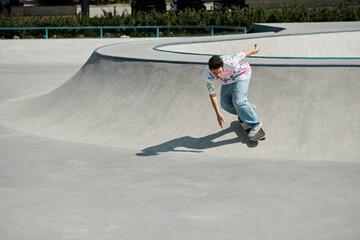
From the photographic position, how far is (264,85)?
9.60 meters

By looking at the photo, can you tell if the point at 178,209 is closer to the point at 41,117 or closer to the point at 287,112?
the point at 287,112

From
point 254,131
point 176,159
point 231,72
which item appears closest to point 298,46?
point 254,131

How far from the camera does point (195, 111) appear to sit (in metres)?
9.90

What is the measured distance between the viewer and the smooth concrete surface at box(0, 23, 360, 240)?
6.05 metres

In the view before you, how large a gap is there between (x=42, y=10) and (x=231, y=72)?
2465 cm

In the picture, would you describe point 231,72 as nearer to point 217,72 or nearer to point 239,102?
point 239,102

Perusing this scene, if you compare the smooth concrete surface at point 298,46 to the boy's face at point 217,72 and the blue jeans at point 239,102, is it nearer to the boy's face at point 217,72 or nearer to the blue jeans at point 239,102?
the blue jeans at point 239,102

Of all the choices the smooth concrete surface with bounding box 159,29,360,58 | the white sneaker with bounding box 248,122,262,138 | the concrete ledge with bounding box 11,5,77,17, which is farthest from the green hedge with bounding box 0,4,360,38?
the white sneaker with bounding box 248,122,262,138

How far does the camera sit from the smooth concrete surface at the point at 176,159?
6.05 meters

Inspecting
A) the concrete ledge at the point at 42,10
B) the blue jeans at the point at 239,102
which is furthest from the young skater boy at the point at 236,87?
the concrete ledge at the point at 42,10

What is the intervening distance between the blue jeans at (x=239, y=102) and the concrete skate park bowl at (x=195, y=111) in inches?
18.4

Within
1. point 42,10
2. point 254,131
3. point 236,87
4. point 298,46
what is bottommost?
point 254,131

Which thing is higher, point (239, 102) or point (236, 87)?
point (236, 87)

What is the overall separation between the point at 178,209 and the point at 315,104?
3.63 metres
